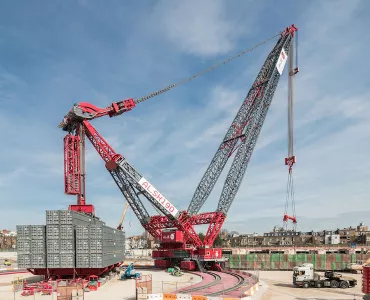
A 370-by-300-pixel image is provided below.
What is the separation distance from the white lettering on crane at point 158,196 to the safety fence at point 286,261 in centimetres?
2398

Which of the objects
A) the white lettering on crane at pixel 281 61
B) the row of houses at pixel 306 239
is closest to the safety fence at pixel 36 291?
the white lettering on crane at pixel 281 61

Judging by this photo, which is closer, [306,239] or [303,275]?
[303,275]

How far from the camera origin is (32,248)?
144 ft

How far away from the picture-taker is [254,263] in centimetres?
7775

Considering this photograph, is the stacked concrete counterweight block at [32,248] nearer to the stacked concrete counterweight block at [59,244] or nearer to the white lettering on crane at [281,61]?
the stacked concrete counterweight block at [59,244]

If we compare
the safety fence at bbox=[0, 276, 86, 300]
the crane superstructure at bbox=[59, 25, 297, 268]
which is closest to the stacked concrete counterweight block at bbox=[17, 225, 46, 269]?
the safety fence at bbox=[0, 276, 86, 300]

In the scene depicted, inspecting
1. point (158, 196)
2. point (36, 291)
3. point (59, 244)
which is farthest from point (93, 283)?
point (158, 196)

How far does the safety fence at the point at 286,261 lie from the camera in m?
74.4

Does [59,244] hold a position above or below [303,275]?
above

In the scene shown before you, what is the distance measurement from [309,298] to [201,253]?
102ft

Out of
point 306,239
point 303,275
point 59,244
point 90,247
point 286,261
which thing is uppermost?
point 59,244

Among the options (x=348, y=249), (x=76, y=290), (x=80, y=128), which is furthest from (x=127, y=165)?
(x=348, y=249)

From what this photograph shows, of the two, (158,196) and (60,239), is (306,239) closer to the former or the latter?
(158,196)

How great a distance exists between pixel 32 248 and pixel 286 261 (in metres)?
52.3
